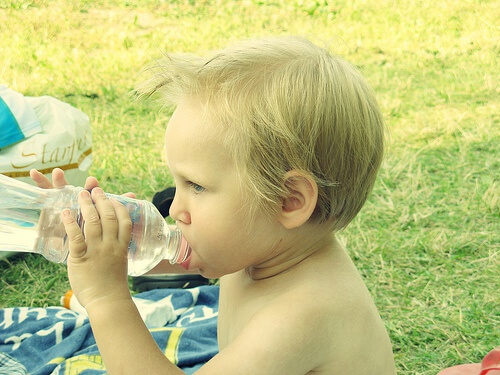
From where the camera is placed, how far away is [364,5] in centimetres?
700

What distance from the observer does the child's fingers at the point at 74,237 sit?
1705 mm

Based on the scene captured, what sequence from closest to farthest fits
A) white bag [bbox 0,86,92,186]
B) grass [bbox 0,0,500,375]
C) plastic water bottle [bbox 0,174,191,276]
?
plastic water bottle [bbox 0,174,191,276], grass [bbox 0,0,500,375], white bag [bbox 0,86,92,186]

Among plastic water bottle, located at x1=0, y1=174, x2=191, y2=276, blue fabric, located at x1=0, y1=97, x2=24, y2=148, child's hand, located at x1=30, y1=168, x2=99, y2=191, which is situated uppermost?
child's hand, located at x1=30, y1=168, x2=99, y2=191

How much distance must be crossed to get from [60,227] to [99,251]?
361 millimetres

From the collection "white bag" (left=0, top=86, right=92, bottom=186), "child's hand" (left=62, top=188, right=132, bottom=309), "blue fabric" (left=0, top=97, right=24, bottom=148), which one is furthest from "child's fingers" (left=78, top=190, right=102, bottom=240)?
"blue fabric" (left=0, top=97, right=24, bottom=148)

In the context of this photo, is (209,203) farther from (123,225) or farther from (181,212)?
(123,225)

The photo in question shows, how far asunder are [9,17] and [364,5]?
3071 millimetres

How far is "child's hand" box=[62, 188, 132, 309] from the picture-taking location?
172 cm

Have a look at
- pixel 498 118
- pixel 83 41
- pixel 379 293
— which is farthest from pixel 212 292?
pixel 83 41

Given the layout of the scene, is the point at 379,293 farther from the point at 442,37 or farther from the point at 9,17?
the point at 9,17

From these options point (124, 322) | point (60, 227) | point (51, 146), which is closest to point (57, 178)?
point (60, 227)

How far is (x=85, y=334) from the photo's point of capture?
267 centimetres

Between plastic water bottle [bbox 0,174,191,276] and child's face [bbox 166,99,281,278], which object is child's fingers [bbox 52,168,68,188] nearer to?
plastic water bottle [bbox 0,174,191,276]

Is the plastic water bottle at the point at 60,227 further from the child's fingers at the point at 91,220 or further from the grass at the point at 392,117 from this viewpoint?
the grass at the point at 392,117
